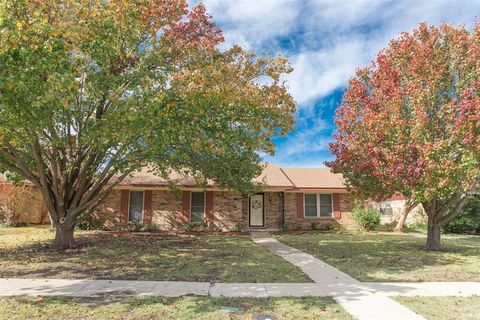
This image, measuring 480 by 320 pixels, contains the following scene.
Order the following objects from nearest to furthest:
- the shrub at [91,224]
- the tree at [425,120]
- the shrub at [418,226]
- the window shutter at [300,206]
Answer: the tree at [425,120] → the shrub at [91,224] → the window shutter at [300,206] → the shrub at [418,226]

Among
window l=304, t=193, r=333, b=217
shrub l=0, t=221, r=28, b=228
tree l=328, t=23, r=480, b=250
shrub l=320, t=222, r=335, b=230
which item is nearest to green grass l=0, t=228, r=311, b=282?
tree l=328, t=23, r=480, b=250

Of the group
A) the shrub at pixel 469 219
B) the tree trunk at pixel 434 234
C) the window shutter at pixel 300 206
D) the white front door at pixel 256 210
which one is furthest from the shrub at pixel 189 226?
the shrub at pixel 469 219

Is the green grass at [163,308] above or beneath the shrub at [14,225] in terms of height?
beneath

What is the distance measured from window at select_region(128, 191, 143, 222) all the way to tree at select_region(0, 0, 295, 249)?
7.24m

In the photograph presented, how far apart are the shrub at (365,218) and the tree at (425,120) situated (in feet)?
25.8

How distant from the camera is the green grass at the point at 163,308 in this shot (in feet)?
16.9

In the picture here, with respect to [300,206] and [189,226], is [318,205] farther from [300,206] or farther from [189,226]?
[189,226]

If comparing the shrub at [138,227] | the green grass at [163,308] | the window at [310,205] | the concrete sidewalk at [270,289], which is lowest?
the green grass at [163,308]

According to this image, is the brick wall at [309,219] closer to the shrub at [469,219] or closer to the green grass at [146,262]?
the shrub at [469,219]

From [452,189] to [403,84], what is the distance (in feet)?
12.7

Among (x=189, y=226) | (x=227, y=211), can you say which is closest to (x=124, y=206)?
(x=189, y=226)

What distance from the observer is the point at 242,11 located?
36.0 feet

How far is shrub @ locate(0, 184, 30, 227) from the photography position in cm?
1862

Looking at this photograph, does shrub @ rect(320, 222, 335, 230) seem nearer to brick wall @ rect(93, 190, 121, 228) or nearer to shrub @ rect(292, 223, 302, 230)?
shrub @ rect(292, 223, 302, 230)
